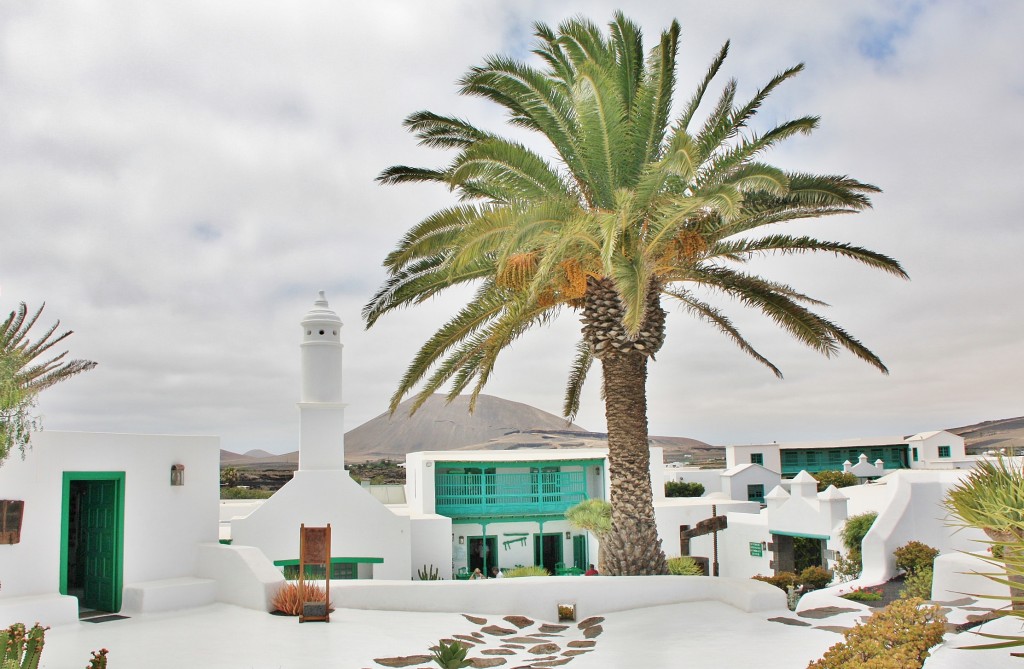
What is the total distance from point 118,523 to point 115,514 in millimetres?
182

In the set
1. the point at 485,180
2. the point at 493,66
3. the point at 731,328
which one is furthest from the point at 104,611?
the point at 731,328

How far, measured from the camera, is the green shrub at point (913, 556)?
15359mm

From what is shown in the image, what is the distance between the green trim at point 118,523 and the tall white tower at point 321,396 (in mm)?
8094

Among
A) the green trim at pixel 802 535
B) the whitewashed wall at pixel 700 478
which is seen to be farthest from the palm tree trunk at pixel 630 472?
the whitewashed wall at pixel 700 478

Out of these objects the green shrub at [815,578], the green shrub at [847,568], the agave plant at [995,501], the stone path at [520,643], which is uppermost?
the agave plant at [995,501]

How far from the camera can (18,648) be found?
745cm

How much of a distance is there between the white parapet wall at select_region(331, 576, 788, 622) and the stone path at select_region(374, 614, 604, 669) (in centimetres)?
31

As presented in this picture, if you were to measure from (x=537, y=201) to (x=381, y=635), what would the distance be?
23.1 ft

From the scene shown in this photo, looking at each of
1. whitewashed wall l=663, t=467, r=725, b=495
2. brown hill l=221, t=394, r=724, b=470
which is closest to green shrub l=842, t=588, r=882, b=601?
whitewashed wall l=663, t=467, r=725, b=495

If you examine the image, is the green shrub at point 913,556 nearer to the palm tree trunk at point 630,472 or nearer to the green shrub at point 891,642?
the palm tree trunk at point 630,472

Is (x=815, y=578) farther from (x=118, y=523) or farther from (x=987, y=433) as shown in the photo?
(x=987, y=433)

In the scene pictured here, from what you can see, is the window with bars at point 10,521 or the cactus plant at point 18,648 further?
the window with bars at point 10,521

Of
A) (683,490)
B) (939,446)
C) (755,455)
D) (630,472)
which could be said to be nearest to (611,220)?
(630,472)

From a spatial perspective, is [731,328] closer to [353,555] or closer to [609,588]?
[609,588]
